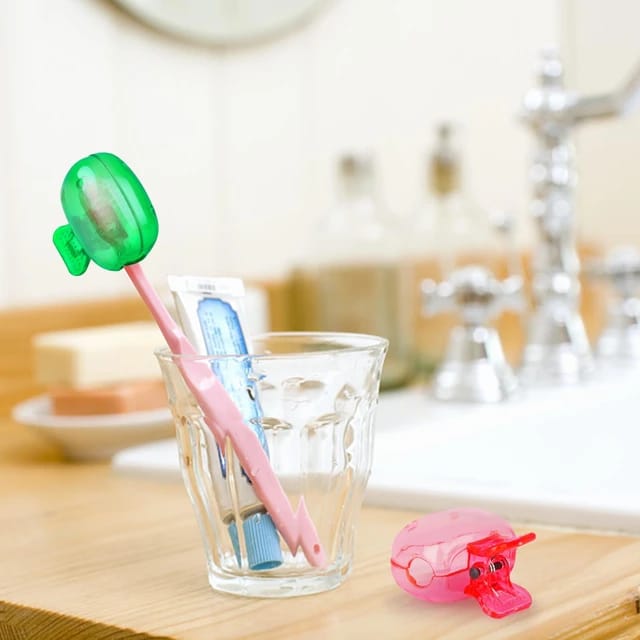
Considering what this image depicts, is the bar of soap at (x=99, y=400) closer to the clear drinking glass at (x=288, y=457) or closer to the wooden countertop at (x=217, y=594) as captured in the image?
the wooden countertop at (x=217, y=594)

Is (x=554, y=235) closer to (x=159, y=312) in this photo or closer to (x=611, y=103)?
(x=611, y=103)

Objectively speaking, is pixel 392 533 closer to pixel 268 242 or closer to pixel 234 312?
pixel 234 312

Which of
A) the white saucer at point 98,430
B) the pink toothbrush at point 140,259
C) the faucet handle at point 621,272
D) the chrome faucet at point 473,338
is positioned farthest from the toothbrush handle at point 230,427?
the faucet handle at point 621,272

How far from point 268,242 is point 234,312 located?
744 mm

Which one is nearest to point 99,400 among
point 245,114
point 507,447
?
point 507,447

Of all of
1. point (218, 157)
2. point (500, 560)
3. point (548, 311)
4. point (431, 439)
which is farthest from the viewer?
point (218, 157)

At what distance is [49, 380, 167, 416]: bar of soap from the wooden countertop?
0.53ft

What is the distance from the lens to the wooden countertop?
437mm

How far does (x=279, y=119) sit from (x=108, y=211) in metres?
0.84

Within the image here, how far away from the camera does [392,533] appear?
583mm

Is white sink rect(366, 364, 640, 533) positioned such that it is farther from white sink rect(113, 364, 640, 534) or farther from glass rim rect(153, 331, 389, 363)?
glass rim rect(153, 331, 389, 363)

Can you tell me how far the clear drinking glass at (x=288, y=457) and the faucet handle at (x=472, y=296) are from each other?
47cm

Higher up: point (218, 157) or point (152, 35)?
point (152, 35)

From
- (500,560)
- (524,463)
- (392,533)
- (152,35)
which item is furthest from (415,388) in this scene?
(500,560)
